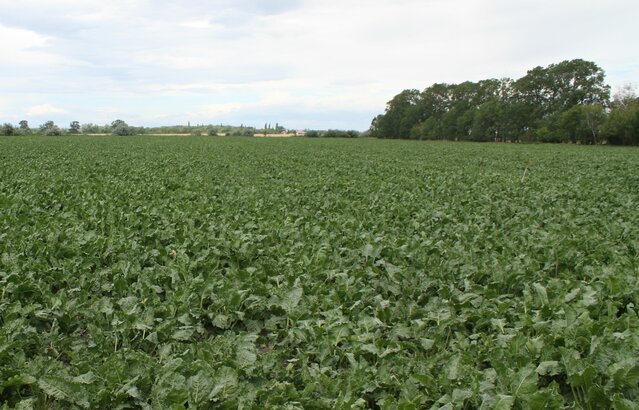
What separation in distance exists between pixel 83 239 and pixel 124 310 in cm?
270

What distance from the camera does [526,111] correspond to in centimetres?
7912

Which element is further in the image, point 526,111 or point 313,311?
point 526,111

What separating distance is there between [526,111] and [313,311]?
8342 cm

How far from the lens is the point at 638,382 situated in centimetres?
309

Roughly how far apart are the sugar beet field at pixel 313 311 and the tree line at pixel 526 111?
61.5 metres

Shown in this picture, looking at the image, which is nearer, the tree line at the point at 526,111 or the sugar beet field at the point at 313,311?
the sugar beet field at the point at 313,311

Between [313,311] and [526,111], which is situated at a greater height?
[526,111]

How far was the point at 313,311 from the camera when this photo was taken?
15.1 feet

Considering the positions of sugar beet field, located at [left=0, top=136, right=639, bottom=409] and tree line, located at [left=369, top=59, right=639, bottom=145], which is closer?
sugar beet field, located at [left=0, top=136, right=639, bottom=409]

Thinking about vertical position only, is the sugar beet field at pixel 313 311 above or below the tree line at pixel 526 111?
below

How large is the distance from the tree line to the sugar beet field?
61490 millimetres

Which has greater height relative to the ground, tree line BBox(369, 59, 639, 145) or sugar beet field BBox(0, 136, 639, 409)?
tree line BBox(369, 59, 639, 145)

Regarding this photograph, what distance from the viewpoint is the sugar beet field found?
10.5 ft

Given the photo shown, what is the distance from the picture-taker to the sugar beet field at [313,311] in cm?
320
